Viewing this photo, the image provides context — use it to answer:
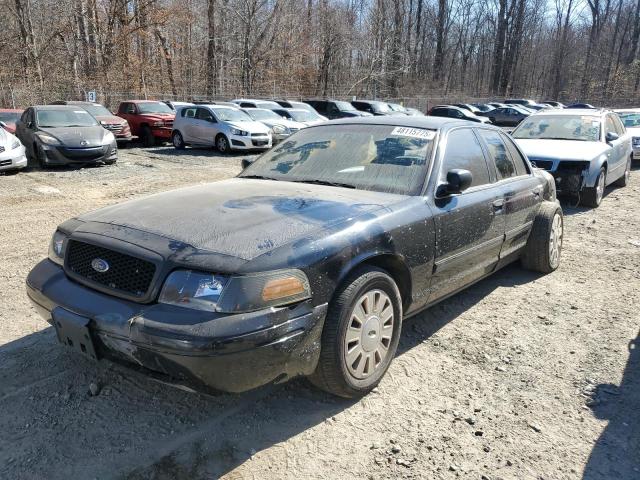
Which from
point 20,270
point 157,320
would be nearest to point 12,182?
point 20,270

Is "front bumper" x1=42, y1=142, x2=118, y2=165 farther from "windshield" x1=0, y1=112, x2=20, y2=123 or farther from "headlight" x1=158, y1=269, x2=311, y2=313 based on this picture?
"headlight" x1=158, y1=269, x2=311, y2=313

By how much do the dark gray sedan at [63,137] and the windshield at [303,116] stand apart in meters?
8.11

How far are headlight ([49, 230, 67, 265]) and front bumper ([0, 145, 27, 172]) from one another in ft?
30.7

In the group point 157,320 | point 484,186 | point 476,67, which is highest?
point 476,67

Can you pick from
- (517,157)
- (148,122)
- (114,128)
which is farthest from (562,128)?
(148,122)

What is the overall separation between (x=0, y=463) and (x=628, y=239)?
7214 mm

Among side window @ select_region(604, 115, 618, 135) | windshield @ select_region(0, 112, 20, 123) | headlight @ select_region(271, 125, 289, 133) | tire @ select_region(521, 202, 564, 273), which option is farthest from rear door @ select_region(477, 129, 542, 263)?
windshield @ select_region(0, 112, 20, 123)

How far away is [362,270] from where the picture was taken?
9.52 feet

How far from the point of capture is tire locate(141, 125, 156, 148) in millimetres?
18069

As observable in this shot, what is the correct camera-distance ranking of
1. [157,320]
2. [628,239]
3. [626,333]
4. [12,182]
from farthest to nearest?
1. [12,182]
2. [628,239]
3. [626,333]
4. [157,320]

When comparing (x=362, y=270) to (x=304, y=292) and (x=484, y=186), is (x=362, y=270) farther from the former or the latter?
(x=484, y=186)

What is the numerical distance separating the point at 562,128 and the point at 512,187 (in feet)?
19.4

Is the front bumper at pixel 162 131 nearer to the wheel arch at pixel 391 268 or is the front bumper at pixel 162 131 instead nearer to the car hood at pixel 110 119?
the car hood at pixel 110 119

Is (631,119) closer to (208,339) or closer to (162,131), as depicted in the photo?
(162,131)
